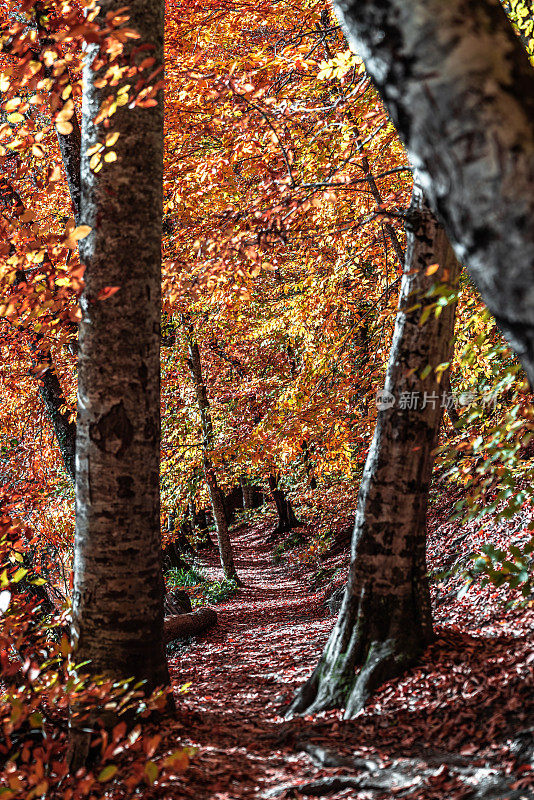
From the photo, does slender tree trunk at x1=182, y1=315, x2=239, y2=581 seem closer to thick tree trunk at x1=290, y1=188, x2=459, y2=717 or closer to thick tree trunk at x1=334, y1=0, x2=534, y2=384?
thick tree trunk at x1=290, y1=188, x2=459, y2=717

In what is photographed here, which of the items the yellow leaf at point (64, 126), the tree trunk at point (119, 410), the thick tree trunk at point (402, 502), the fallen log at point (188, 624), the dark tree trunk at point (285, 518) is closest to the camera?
the yellow leaf at point (64, 126)

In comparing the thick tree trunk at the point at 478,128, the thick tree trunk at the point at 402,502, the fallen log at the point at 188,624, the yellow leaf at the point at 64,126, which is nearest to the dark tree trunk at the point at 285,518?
the fallen log at the point at 188,624

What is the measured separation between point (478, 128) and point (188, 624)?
867 cm

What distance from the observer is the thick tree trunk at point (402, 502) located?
4.33m

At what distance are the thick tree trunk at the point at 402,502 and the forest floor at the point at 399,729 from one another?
10.9 inches

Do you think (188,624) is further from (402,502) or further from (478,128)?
(478,128)

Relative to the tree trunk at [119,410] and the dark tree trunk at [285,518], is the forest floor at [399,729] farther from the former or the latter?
the dark tree trunk at [285,518]

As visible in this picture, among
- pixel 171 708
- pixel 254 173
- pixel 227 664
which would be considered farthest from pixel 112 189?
pixel 227 664

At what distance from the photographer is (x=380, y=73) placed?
5.29ft

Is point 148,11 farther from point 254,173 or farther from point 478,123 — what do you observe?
point 254,173

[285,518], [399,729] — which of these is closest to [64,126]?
[399,729]

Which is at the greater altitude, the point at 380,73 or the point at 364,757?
the point at 380,73

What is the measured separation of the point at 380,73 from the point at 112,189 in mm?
2549

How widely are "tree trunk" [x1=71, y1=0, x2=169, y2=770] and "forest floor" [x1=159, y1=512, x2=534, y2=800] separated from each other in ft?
1.99
